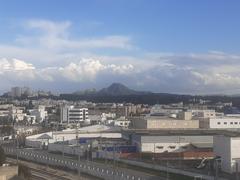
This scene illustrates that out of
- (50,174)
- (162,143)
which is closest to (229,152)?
(50,174)

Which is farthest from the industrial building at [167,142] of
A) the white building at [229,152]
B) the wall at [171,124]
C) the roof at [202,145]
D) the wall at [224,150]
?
the wall at [171,124]

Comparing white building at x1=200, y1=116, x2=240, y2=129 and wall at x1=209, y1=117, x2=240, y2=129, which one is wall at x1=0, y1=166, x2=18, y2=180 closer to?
white building at x1=200, y1=116, x2=240, y2=129

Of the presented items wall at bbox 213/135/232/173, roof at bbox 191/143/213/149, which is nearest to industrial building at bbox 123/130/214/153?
roof at bbox 191/143/213/149

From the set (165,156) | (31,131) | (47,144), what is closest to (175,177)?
(165,156)

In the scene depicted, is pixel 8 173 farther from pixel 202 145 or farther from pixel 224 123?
pixel 224 123

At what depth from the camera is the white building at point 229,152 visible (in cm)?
3525

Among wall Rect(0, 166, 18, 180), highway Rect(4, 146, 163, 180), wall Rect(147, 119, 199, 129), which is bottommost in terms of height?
highway Rect(4, 146, 163, 180)

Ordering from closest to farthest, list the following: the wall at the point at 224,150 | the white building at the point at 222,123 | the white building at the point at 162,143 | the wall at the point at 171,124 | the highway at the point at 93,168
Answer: the highway at the point at 93,168 → the wall at the point at 224,150 → the white building at the point at 162,143 → the wall at the point at 171,124 → the white building at the point at 222,123

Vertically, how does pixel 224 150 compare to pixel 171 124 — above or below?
below

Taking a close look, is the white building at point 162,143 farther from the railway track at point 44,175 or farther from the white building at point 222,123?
the white building at point 222,123

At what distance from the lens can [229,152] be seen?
1404 inches

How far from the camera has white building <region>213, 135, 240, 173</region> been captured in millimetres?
35250

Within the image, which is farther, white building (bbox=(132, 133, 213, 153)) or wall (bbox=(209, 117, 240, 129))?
wall (bbox=(209, 117, 240, 129))

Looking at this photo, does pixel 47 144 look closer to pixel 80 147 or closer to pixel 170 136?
pixel 80 147
